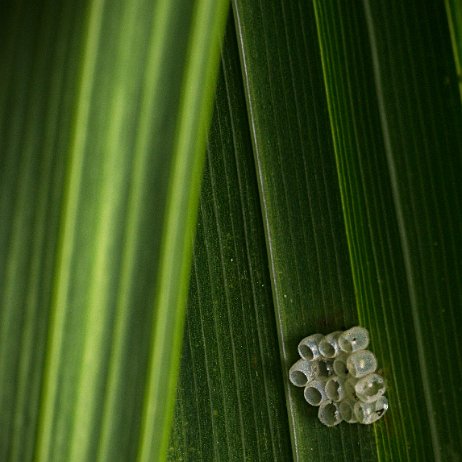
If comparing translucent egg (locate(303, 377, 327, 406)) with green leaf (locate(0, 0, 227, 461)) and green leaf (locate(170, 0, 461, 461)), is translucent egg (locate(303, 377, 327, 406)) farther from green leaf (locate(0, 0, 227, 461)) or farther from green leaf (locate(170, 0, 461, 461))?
green leaf (locate(0, 0, 227, 461))

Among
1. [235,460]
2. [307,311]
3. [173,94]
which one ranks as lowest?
[235,460]

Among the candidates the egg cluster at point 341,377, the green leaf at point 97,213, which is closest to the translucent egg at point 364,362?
the egg cluster at point 341,377

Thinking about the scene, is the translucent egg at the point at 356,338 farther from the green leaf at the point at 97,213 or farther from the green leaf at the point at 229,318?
the green leaf at the point at 97,213

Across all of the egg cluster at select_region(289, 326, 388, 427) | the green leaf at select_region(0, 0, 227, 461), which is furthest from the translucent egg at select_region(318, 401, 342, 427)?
the green leaf at select_region(0, 0, 227, 461)

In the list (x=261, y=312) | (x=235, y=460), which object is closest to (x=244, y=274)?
(x=261, y=312)

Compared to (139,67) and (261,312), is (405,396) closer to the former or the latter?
(261,312)

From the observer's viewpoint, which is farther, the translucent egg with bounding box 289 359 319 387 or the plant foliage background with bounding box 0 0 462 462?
the translucent egg with bounding box 289 359 319 387
